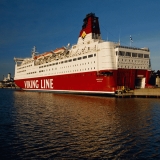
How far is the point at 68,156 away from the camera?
28.8 ft

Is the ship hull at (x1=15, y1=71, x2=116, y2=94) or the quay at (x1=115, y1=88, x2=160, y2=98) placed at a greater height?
the ship hull at (x1=15, y1=71, x2=116, y2=94)

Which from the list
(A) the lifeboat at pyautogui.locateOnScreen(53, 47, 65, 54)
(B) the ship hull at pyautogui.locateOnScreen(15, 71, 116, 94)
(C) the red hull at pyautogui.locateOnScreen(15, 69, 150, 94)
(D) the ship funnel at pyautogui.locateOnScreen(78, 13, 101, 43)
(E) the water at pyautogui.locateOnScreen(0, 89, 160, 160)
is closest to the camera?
(E) the water at pyautogui.locateOnScreen(0, 89, 160, 160)

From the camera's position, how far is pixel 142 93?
3441cm

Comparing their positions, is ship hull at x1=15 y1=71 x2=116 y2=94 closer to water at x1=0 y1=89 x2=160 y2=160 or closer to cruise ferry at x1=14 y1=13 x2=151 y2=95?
cruise ferry at x1=14 y1=13 x2=151 y2=95

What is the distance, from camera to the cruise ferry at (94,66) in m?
34.0

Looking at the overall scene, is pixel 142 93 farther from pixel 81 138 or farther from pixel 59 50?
pixel 81 138

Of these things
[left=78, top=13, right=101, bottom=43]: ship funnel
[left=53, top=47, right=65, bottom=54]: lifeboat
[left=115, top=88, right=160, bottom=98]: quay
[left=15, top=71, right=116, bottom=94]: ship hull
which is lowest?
[left=115, top=88, right=160, bottom=98]: quay

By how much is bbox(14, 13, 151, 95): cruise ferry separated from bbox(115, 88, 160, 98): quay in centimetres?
128

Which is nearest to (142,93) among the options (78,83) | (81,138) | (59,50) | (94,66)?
(94,66)

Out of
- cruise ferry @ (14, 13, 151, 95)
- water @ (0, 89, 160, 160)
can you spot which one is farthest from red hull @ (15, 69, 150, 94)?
water @ (0, 89, 160, 160)

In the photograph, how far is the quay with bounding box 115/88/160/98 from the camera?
3331cm

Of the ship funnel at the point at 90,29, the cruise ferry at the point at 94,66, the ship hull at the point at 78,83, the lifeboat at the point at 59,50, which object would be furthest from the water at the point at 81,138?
the lifeboat at the point at 59,50

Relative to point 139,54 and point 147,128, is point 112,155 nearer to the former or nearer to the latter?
point 147,128

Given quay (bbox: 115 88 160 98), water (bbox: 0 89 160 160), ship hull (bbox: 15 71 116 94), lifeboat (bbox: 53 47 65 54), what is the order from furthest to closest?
lifeboat (bbox: 53 47 65 54) < ship hull (bbox: 15 71 116 94) < quay (bbox: 115 88 160 98) < water (bbox: 0 89 160 160)
